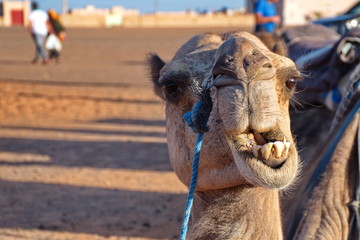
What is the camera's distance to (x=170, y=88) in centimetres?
319

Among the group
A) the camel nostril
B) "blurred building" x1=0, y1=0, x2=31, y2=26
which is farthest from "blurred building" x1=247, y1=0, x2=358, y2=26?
the camel nostril

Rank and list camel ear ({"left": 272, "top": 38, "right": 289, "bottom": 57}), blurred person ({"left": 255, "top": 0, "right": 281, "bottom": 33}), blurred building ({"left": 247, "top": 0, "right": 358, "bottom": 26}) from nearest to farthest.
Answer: camel ear ({"left": 272, "top": 38, "right": 289, "bottom": 57}), blurred person ({"left": 255, "top": 0, "right": 281, "bottom": 33}), blurred building ({"left": 247, "top": 0, "right": 358, "bottom": 26})

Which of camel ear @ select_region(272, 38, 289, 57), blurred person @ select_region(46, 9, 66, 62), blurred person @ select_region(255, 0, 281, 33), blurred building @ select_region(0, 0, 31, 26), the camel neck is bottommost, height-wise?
blurred building @ select_region(0, 0, 31, 26)

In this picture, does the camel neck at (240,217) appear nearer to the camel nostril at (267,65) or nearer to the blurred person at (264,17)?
the camel nostril at (267,65)

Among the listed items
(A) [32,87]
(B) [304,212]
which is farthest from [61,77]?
(B) [304,212]

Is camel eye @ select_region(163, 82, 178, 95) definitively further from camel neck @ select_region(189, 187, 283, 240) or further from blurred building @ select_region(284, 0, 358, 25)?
blurred building @ select_region(284, 0, 358, 25)

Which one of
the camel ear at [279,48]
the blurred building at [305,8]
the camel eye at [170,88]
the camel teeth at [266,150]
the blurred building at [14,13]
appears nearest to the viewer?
the camel teeth at [266,150]

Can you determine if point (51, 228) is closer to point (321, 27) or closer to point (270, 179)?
point (321, 27)

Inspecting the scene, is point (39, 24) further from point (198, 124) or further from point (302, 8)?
point (302, 8)

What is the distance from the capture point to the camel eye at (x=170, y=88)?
317 centimetres

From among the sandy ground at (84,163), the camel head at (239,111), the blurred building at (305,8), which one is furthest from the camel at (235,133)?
the blurred building at (305,8)

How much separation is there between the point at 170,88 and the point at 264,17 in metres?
8.56

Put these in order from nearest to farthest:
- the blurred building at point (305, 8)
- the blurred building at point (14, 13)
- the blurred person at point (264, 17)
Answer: the blurred person at point (264, 17) → the blurred building at point (305, 8) → the blurred building at point (14, 13)

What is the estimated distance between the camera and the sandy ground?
6.79 m
